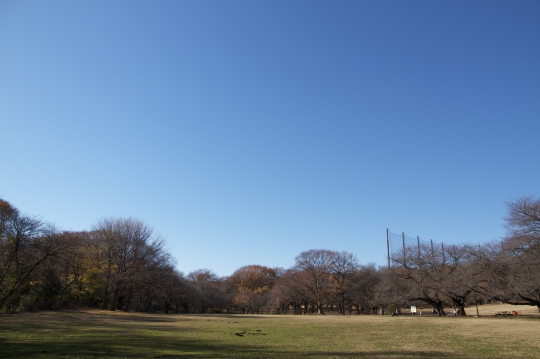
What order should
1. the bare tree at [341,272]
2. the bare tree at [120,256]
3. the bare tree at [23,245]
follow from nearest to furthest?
the bare tree at [23,245]
the bare tree at [120,256]
the bare tree at [341,272]

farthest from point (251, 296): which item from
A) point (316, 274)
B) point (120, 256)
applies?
point (120, 256)

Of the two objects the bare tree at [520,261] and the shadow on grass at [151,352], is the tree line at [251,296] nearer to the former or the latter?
the bare tree at [520,261]

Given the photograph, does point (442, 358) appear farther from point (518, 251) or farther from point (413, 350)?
point (518, 251)

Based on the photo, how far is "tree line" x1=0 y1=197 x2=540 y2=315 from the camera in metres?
37.8

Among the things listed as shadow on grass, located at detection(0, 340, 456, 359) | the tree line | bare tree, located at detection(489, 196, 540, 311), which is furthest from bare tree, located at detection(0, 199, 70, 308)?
bare tree, located at detection(489, 196, 540, 311)

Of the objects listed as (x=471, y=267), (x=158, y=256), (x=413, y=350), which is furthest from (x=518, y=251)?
(x=158, y=256)

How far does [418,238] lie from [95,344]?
85859 millimetres

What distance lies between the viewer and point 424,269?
6334 centimetres

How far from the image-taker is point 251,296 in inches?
4168

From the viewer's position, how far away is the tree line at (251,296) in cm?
3784

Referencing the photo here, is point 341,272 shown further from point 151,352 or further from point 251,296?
point 151,352

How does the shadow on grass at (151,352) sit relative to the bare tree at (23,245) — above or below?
below

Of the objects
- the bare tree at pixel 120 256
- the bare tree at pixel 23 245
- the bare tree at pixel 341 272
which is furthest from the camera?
the bare tree at pixel 341 272

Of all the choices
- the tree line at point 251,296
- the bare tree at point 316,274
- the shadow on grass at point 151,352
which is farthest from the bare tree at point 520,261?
the bare tree at point 316,274
